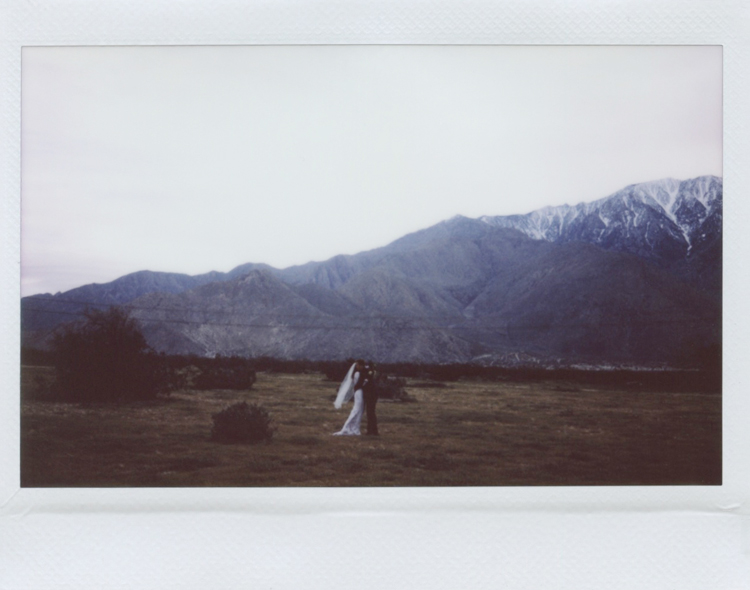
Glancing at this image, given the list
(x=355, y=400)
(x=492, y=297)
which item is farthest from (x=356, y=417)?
(x=492, y=297)

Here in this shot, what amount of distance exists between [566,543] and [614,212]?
7.37ft

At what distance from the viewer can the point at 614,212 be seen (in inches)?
143

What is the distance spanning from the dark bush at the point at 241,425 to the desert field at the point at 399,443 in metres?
0.06

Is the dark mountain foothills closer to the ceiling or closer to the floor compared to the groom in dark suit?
closer to the ceiling

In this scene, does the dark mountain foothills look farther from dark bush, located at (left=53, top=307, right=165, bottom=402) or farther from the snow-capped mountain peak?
dark bush, located at (left=53, top=307, right=165, bottom=402)

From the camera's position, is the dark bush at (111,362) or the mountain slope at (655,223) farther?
the dark bush at (111,362)

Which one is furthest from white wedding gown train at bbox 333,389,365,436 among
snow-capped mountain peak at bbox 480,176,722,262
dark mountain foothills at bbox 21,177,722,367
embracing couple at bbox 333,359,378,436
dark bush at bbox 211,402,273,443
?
snow-capped mountain peak at bbox 480,176,722,262

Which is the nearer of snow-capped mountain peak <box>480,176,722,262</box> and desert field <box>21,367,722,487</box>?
desert field <box>21,367,722,487</box>

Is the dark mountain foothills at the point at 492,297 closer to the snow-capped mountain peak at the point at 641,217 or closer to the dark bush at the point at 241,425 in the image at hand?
the snow-capped mountain peak at the point at 641,217

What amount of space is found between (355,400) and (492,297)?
1373 mm

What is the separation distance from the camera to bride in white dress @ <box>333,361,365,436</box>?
12.1 feet

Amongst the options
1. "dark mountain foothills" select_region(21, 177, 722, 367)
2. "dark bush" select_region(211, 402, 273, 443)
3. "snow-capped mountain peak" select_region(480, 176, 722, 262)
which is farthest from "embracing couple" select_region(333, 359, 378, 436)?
"snow-capped mountain peak" select_region(480, 176, 722, 262)

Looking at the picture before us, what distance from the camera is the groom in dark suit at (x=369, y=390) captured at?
3654 millimetres

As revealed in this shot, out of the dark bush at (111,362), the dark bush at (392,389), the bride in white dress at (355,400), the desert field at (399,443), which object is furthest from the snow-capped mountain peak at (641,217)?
the dark bush at (111,362)
